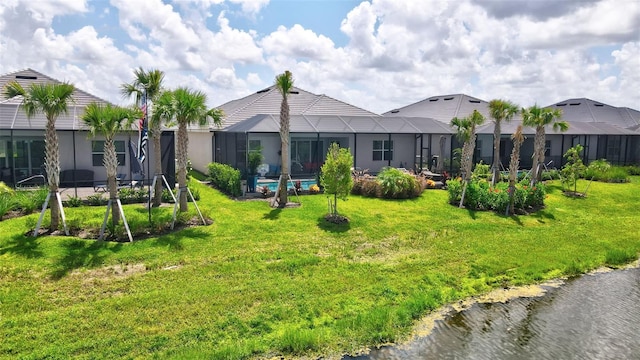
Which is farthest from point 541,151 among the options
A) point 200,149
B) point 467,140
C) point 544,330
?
point 200,149

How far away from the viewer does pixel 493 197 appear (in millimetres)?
17281

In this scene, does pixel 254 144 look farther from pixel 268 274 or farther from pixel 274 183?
pixel 268 274

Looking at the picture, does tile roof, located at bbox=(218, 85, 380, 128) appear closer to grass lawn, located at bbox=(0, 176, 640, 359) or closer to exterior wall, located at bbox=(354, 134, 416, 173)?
exterior wall, located at bbox=(354, 134, 416, 173)

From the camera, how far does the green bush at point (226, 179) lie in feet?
59.4

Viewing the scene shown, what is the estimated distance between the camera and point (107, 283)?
362 inches

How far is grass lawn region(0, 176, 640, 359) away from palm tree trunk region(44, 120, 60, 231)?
85 centimetres

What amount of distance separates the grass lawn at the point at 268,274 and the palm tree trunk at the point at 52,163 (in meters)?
0.85

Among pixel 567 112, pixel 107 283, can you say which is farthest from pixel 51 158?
pixel 567 112

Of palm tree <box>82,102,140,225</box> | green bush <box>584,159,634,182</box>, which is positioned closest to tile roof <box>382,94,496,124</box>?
green bush <box>584,159,634,182</box>

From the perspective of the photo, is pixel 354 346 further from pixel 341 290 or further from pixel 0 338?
pixel 0 338

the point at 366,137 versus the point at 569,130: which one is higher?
the point at 569,130

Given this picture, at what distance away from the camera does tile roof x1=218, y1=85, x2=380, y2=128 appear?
1077 inches

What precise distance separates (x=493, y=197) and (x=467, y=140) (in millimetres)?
4134

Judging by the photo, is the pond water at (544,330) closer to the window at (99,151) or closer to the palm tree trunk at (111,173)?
the palm tree trunk at (111,173)
